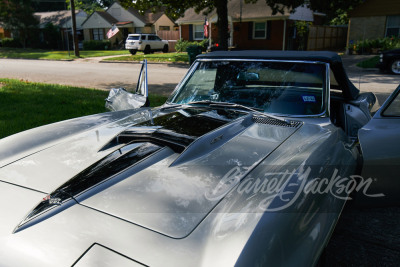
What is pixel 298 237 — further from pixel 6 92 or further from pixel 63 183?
pixel 6 92

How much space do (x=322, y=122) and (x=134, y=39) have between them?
2603 cm

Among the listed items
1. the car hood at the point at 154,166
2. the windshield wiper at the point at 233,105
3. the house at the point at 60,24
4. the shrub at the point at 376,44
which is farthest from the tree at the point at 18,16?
the car hood at the point at 154,166

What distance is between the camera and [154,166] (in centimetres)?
179

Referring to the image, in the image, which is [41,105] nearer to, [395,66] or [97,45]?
[395,66]

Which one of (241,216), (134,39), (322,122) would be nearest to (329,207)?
(241,216)

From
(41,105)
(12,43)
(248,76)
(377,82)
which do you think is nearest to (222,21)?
(377,82)

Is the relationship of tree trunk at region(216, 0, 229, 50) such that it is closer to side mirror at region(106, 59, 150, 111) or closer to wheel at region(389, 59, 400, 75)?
wheel at region(389, 59, 400, 75)

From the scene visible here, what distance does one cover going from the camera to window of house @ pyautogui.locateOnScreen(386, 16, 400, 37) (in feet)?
71.3

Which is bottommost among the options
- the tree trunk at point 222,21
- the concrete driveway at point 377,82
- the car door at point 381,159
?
the concrete driveway at point 377,82

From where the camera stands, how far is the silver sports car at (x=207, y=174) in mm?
1273

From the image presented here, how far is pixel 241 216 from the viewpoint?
4.59ft

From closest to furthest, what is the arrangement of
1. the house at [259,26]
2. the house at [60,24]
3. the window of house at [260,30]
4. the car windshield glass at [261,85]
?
the car windshield glass at [261,85], the house at [259,26], the window of house at [260,30], the house at [60,24]

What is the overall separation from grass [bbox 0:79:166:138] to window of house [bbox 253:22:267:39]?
66.0ft

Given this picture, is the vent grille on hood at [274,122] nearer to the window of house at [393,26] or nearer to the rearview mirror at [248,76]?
the rearview mirror at [248,76]
